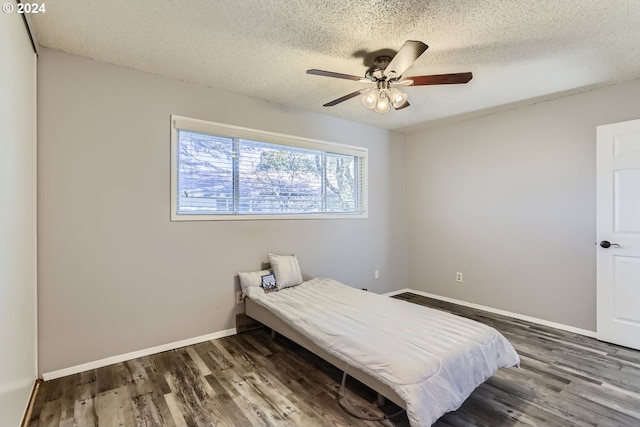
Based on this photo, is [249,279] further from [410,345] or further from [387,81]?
[387,81]

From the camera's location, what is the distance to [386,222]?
468cm

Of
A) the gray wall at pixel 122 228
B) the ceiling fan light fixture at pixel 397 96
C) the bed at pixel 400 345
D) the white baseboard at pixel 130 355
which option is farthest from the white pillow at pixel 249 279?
the ceiling fan light fixture at pixel 397 96

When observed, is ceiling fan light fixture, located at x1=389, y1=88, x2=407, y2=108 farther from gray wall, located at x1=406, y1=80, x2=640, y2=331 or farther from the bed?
gray wall, located at x1=406, y1=80, x2=640, y2=331

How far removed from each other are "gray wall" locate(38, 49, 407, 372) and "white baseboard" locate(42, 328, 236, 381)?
0.13ft

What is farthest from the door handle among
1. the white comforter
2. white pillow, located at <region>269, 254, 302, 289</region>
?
white pillow, located at <region>269, 254, 302, 289</region>

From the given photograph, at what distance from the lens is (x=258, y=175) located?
3461 mm

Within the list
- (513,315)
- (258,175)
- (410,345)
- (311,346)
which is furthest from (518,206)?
(258,175)

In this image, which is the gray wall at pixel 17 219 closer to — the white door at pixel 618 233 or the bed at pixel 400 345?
the bed at pixel 400 345

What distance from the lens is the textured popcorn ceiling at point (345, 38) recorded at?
1887 mm

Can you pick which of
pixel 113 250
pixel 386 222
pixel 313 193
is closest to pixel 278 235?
pixel 313 193

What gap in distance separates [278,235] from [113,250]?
1.59 meters

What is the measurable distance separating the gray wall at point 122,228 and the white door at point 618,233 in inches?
129

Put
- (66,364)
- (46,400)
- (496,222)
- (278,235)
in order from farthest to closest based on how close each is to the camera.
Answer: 1. (496,222)
2. (278,235)
3. (66,364)
4. (46,400)

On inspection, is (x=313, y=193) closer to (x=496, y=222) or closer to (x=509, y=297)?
(x=496, y=222)
